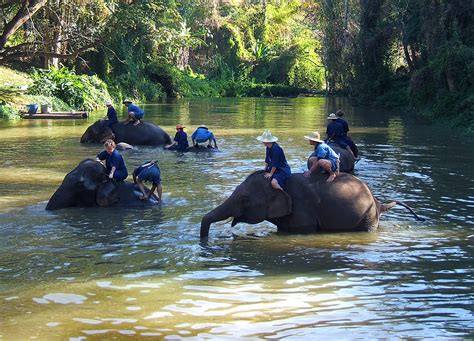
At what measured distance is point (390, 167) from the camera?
60.5 ft

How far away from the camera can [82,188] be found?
12969 mm

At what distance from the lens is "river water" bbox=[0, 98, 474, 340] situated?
7.35 meters

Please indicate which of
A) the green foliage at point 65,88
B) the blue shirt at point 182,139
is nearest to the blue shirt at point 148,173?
the blue shirt at point 182,139

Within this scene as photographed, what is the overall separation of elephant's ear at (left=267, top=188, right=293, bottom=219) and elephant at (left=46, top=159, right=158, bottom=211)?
3249 millimetres

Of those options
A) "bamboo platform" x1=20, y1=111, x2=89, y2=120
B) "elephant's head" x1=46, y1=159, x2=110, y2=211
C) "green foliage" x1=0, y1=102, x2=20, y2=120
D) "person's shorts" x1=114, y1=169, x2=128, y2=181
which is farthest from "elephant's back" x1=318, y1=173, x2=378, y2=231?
"green foliage" x1=0, y1=102, x2=20, y2=120

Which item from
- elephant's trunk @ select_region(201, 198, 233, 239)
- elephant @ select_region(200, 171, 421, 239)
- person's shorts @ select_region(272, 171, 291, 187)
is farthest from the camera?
person's shorts @ select_region(272, 171, 291, 187)

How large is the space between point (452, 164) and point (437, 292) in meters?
11.0

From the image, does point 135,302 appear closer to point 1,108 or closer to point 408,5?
point 1,108

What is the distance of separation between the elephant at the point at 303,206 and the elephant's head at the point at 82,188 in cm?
307

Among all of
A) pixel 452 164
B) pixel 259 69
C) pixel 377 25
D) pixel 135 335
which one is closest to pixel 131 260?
pixel 135 335

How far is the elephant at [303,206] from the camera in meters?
10.9

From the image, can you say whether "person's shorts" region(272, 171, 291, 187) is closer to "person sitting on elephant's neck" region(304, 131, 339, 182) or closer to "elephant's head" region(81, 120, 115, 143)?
"person sitting on elephant's neck" region(304, 131, 339, 182)

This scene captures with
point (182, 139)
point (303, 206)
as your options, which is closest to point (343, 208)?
point (303, 206)

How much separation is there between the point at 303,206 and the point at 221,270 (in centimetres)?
239
